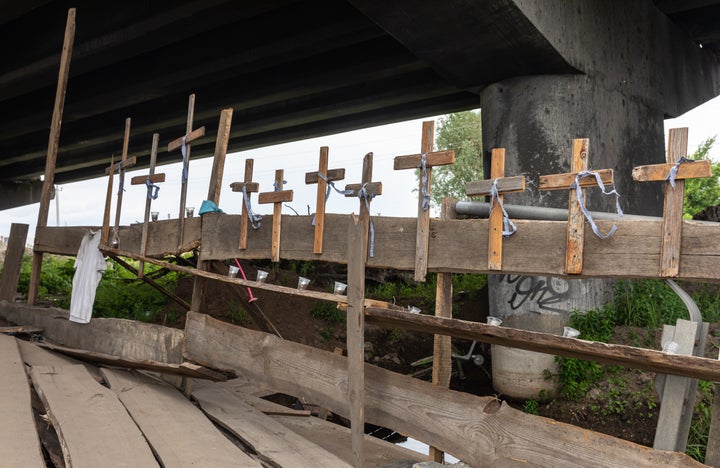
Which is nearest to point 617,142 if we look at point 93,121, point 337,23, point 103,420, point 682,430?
point 337,23

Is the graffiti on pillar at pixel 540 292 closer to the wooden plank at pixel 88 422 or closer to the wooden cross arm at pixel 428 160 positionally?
the wooden cross arm at pixel 428 160

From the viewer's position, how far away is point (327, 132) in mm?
18844

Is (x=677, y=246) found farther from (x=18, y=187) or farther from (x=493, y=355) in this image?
(x=18, y=187)

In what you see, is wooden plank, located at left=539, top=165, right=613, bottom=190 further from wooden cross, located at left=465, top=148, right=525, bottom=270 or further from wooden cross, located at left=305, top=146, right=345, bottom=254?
wooden cross, located at left=305, top=146, right=345, bottom=254

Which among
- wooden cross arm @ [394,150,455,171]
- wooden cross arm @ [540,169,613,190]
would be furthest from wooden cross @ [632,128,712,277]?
wooden cross arm @ [394,150,455,171]

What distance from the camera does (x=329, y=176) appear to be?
5.63m

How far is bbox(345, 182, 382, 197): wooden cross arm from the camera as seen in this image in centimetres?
520

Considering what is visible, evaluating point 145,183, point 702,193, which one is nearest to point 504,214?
point 145,183

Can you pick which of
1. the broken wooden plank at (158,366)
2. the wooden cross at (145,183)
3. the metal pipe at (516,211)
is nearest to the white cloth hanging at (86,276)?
the wooden cross at (145,183)

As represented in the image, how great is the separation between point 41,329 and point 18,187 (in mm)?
23114

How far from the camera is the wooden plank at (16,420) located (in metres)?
4.11

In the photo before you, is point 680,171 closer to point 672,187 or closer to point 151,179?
point 672,187

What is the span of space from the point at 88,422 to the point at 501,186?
11.8ft

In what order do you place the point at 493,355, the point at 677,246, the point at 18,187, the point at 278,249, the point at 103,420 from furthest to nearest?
the point at 18,187 < the point at 493,355 < the point at 278,249 < the point at 103,420 < the point at 677,246
